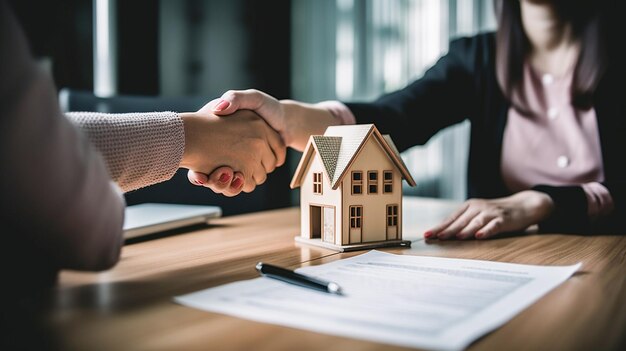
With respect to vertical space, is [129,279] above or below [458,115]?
below

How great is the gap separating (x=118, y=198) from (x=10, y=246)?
0.36ft

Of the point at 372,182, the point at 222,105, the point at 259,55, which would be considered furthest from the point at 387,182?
the point at 259,55

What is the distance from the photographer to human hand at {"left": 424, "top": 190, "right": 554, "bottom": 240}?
93 centimetres

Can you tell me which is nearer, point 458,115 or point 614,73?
point 614,73

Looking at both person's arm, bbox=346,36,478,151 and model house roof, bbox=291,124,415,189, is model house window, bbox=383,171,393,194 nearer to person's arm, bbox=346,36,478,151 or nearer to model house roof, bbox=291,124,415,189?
model house roof, bbox=291,124,415,189

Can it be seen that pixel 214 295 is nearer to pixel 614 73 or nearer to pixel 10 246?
pixel 10 246

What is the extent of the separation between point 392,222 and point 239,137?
33cm

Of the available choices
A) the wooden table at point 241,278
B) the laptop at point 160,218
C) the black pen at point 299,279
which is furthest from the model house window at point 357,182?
the laptop at point 160,218

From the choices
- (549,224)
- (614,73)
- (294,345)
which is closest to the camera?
(294,345)

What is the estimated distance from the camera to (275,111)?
1.05 metres

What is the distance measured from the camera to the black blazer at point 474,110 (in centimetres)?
128

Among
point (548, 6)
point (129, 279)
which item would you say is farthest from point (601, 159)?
point (129, 279)

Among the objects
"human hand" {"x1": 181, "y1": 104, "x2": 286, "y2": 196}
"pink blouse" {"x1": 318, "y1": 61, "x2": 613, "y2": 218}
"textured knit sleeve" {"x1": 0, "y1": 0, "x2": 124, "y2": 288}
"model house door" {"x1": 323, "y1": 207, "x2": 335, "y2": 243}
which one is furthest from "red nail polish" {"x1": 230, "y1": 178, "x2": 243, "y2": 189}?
"pink blouse" {"x1": 318, "y1": 61, "x2": 613, "y2": 218}

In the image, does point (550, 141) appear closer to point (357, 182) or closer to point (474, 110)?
point (474, 110)
